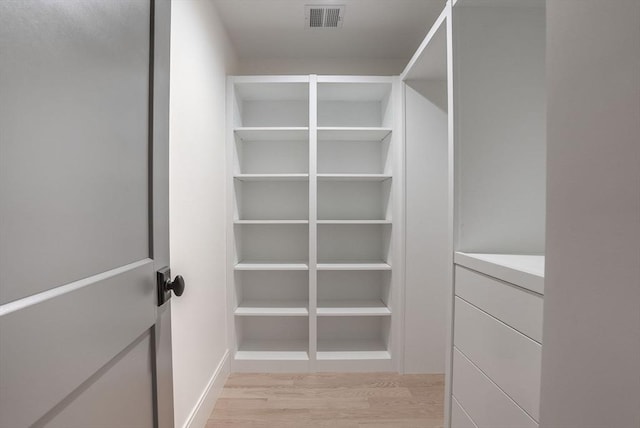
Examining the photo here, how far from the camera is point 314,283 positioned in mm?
2289

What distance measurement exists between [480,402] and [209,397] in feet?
4.78

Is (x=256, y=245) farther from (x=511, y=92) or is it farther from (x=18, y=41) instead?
(x=18, y=41)

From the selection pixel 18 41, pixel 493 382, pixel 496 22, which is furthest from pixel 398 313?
pixel 18 41

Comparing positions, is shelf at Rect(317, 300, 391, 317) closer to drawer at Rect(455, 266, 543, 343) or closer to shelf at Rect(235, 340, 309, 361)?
shelf at Rect(235, 340, 309, 361)

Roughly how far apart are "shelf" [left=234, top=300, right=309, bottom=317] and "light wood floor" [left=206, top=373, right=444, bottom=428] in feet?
1.45

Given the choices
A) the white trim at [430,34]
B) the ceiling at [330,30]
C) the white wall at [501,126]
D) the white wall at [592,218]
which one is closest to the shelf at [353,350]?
the white wall at [501,126]

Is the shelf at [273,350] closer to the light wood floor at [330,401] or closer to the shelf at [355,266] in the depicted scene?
the light wood floor at [330,401]

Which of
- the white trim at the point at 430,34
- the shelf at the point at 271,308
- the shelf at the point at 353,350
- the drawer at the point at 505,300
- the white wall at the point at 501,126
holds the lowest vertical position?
the shelf at the point at 353,350

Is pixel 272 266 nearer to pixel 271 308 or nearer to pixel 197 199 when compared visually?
pixel 271 308

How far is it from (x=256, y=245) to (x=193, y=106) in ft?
4.33

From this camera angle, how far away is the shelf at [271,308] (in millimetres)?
2299

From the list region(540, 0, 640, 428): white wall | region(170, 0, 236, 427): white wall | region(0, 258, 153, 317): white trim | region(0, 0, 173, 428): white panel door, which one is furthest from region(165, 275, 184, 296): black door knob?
region(540, 0, 640, 428): white wall

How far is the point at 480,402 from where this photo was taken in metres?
1.17

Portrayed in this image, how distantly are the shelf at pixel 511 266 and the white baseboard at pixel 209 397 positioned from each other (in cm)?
151
